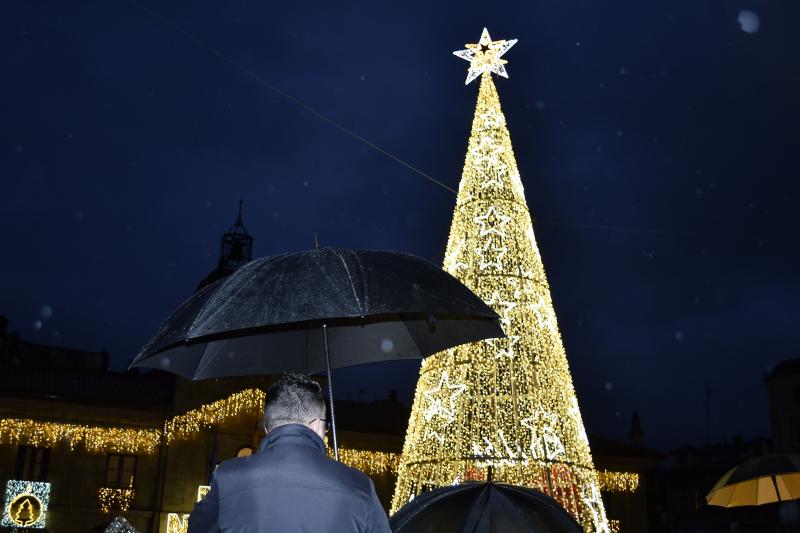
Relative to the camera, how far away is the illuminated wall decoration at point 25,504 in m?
22.6

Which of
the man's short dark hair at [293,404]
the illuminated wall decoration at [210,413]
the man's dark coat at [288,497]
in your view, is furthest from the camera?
the illuminated wall decoration at [210,413]

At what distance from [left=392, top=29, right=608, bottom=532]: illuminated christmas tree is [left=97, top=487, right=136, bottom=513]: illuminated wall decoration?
600 inches

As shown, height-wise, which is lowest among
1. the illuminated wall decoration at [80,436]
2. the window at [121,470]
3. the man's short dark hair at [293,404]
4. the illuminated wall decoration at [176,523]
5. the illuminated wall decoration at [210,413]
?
the man's short dark hair at [293,404]

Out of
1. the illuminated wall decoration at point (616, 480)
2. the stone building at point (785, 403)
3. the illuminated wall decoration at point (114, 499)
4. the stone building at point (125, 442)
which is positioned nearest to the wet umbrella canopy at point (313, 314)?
the stone building at point (125, 442)

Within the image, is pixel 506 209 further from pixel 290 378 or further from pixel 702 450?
pixel 702 450

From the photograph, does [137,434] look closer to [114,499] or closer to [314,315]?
[114,499]

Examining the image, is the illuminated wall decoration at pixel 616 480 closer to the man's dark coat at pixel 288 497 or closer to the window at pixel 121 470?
the window at pixel 121 470

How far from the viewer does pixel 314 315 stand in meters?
4.51

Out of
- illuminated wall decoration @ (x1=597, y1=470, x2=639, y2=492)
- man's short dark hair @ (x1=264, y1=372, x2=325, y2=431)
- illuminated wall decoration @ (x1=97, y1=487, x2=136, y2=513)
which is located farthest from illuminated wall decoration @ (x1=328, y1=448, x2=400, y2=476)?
man's short dark hair @ (x1=264, y1=372, x2=325, y2=431)

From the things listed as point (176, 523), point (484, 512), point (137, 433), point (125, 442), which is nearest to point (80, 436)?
point (125, 442)

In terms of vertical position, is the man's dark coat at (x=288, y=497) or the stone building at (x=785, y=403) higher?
the stone building at (x=785, y=403)

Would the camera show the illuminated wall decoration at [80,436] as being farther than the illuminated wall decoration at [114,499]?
No

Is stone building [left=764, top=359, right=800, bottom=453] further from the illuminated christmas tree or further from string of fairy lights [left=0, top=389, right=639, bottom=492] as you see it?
the illuminated christmas tree

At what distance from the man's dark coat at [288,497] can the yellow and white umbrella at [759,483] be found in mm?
6913
